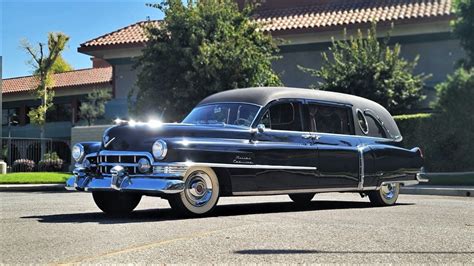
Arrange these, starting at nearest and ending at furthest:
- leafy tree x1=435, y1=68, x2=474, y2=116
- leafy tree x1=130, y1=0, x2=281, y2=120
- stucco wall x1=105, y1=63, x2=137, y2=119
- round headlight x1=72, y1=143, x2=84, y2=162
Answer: round headlight x1=72, y1=143, x2=84, y2=162, leafy tree x1=435, y1=68, x2=474, y2=116, leafy tree x1=130, y1=0, x2=281, y2=120, stucco wall x1=105, y1=63, x2=137, y2=119

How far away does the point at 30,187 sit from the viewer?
1977 cm

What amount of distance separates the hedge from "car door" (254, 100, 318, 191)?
42.2 feet

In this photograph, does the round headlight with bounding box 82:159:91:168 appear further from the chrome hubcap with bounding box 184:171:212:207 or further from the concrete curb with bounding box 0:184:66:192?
the concrete curb with bounding box 0:184:66:192

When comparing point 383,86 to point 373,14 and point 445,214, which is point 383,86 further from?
point 445,214

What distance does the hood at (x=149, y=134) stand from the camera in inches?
306

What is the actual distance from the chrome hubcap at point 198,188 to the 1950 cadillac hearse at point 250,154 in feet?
0.04

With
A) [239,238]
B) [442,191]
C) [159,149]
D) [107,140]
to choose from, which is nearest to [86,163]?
[107,140]

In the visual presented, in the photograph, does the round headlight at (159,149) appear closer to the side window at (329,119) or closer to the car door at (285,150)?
the car door at (285,150)

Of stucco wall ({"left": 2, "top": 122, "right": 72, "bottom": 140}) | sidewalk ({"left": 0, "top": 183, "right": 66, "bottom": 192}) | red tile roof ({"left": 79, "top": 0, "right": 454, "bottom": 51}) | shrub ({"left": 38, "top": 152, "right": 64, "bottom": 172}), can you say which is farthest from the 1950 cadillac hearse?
stucco wall ({"left": 2, "top": 122, "right": 72, "bottom": 140})

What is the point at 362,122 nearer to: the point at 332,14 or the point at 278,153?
the point at 278,153

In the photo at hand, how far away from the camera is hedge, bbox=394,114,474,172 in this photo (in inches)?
803

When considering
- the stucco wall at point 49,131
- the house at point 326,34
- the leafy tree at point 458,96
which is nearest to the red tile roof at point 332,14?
the house at point 326,34

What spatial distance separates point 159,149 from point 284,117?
94.4 inches

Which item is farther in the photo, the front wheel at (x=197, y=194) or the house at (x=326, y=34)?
the house at (x=326, y=34)
